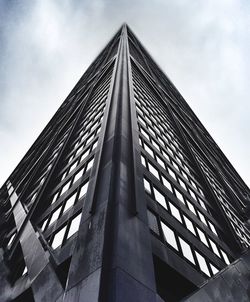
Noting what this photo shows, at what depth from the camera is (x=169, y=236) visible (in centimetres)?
1340

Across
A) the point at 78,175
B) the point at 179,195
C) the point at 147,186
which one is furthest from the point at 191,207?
the point at 78,175

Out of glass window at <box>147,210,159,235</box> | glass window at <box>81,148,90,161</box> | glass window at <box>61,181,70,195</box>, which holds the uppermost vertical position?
glass window at <box>81,148,90,161</box>

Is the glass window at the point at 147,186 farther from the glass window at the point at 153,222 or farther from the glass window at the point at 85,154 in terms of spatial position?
the glass window at the point at 85,154

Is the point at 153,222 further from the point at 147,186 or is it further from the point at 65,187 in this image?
the point at 65,187

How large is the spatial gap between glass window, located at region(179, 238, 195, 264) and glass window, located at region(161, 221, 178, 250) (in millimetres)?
579

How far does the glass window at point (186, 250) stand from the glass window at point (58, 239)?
235 inches

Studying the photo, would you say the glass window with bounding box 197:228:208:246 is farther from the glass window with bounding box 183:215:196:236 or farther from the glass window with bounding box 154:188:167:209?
the glass window with bounding box 154:188:167:209

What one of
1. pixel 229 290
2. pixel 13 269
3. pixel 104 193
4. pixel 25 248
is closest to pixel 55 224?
pixel 25 248

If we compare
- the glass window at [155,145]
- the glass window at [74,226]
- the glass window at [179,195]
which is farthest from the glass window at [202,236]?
the glass window at [74,226]

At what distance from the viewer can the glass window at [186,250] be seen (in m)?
13.5

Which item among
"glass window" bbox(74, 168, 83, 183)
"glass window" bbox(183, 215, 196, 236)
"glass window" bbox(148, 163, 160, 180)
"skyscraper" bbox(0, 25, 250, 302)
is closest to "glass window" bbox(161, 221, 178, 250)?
"skyscraper" bbox(0, 25, 250, 302)

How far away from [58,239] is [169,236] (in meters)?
5.46

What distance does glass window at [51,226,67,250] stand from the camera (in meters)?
13.2

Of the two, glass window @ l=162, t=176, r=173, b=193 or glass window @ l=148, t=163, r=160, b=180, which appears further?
glass window @ l=162, t=176, r=173, b=193
